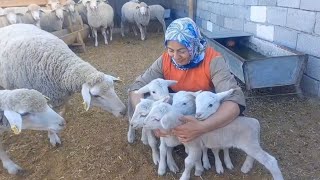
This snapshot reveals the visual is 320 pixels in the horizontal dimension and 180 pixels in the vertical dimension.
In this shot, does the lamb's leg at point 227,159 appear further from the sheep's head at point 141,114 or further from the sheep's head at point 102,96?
the sheep's head at point 102,96

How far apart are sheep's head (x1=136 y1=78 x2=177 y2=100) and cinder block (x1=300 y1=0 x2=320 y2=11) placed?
221 centimetres

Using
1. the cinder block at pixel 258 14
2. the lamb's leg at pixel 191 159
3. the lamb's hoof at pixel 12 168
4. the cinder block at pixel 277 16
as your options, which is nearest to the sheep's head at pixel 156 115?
the lamb's leg at pixel 191 159

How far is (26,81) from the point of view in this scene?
3.35m

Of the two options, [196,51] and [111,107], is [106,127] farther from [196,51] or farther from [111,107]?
[196,51]

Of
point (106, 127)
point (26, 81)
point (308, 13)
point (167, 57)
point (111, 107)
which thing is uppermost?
point (308, 13)

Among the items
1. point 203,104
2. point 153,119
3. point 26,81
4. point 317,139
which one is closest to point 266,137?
point 317,139

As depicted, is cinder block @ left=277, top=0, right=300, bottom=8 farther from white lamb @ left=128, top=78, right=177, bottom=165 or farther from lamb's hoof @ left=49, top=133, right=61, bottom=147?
lamb's hoof @ left=49, top=133, right=61, bottom=147

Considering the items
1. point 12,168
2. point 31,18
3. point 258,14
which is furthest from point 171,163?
point 31,18

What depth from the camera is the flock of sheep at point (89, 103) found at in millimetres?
2311

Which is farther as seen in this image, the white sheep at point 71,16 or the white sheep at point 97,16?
the white sheep at point 97,16

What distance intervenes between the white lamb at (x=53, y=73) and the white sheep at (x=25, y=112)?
44 cm

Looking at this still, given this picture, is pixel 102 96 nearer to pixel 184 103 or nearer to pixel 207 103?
pixel 184 103

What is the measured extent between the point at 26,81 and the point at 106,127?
1030mm

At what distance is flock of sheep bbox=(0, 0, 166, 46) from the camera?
8062 mm
